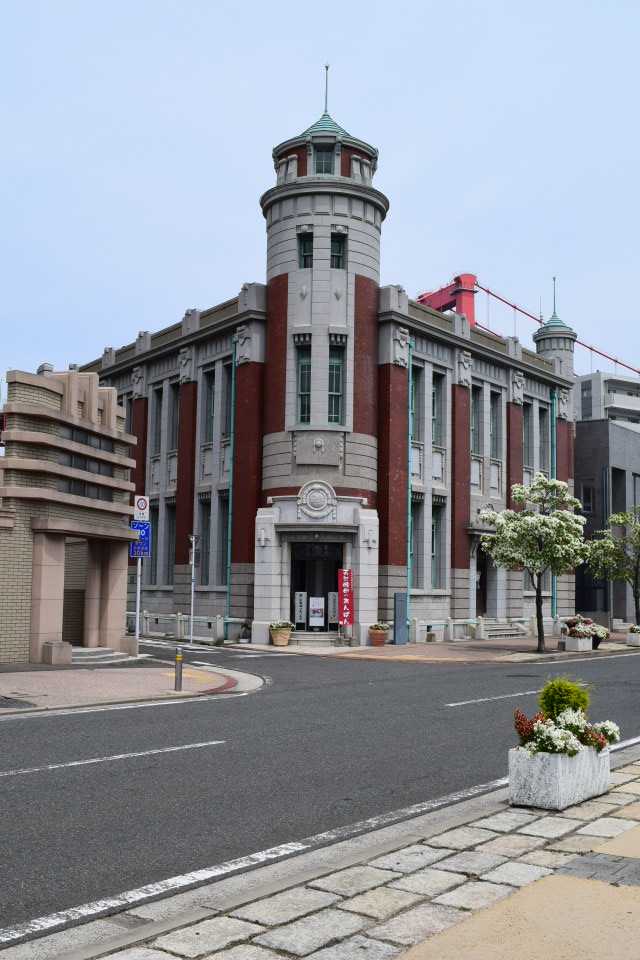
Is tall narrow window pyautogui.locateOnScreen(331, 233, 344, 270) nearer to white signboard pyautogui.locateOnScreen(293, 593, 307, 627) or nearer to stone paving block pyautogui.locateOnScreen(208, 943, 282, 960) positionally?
white signboard pyautogui.locateOnScreen(293, 593, 307, 627)

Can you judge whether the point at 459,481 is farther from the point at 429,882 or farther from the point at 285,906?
the point at 285,906

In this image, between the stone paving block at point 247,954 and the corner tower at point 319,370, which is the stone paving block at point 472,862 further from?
the corner tower at point 319,370

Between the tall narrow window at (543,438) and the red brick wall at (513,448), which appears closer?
the red brick wall at (513,448)

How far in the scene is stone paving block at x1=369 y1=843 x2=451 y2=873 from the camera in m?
6.22

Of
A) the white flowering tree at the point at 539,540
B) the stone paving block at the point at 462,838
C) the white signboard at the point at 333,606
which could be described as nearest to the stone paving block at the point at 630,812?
the stone paving block at the point at 462,838

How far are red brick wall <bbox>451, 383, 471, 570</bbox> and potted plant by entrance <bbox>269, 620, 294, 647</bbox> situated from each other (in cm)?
991

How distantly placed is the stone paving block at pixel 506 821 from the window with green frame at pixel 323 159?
3279cm

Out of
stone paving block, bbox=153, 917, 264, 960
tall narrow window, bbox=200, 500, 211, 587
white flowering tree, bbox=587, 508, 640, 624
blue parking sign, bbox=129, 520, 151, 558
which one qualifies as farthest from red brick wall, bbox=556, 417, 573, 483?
stone paving block, bbox=153, 917, 264, 960

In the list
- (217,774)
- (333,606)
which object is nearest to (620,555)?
(333,606)

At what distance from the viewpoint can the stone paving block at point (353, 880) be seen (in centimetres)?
575

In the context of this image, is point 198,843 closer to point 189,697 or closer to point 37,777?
point 37,777

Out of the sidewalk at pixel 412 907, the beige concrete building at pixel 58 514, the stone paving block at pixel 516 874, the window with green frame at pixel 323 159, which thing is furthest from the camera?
the window with green frame at pixel 323 159

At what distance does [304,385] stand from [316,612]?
28.9 feet

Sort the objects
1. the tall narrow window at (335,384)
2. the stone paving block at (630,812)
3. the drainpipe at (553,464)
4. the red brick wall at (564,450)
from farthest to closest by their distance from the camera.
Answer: the red brick wall at (564,450) → the drainpipe at (553,464) → the tall narrow window at (335,384) → the stone paving block at (630,812)
